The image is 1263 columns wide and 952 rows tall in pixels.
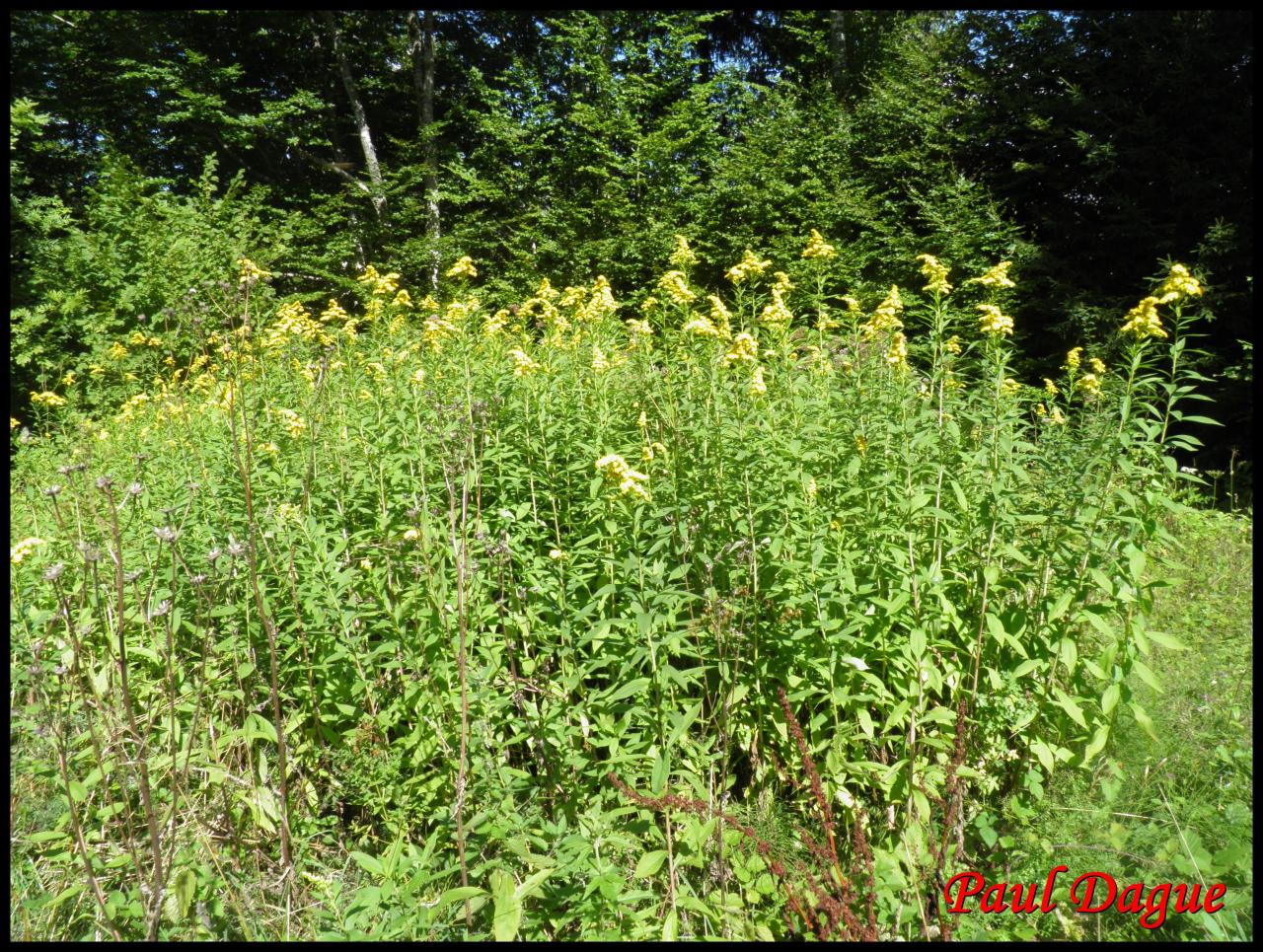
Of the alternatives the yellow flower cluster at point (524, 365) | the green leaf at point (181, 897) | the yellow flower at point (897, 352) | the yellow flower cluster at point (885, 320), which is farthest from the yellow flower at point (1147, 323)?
the green leaf at point (181, 897)

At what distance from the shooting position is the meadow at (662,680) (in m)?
1.75

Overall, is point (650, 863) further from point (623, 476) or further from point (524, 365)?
point (524, 365)

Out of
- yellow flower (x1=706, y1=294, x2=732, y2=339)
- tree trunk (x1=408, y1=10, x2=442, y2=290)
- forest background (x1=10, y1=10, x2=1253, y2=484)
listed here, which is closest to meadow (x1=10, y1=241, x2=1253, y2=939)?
yellow flower (x1=706, y1=294, x2=732, y2=339)

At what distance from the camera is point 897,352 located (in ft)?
9.48

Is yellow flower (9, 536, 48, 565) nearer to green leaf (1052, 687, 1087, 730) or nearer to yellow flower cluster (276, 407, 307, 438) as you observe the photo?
yellow flower cluster (276, 407, 307, 438)

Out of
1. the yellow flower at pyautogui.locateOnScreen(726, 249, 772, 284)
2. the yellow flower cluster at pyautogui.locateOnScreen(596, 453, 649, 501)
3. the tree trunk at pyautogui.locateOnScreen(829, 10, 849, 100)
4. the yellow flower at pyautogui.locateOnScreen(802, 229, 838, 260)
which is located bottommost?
the yellow flower cluster at pyautogui.locateOnScreen(596, 453, 649, 501)

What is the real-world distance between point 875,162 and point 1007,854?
9492mm

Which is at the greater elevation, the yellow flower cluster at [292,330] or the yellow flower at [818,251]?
the yellow flower at [818,251]

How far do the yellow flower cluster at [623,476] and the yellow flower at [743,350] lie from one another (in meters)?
0.78

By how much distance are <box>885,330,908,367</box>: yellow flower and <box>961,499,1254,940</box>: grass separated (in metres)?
1.16

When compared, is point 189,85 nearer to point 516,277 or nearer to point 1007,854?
point 516,277

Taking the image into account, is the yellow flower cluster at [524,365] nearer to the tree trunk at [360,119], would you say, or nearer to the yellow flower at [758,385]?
the yellow flower at [758,385]

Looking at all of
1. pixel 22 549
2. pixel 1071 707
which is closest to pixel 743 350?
pixel 1071 707

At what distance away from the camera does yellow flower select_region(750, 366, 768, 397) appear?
2580 mm
